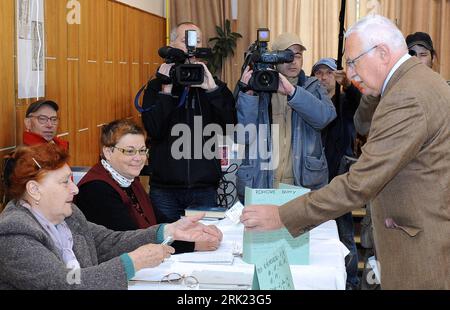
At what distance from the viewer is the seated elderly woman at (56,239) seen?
207 centimetres

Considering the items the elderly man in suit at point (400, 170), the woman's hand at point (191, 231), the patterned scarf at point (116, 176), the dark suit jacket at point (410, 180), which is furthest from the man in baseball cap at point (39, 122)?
the dark suit jacket at point (410, 180)

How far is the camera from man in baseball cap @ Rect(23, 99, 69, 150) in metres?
4.03

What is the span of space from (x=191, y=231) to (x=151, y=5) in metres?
4.69

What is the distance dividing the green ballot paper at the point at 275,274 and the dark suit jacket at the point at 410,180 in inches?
17.4

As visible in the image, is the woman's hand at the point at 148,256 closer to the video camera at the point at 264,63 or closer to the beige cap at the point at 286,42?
the video camera at the point at 264,63

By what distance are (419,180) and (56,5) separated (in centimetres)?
322

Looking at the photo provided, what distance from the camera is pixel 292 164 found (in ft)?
12.4

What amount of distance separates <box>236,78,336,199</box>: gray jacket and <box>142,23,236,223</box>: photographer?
0.55 ft

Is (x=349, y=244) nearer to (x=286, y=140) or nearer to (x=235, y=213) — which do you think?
(x=286, y=140)

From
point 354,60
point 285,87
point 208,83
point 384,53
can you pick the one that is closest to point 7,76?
point 208,83

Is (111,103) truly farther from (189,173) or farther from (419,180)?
(419,180)

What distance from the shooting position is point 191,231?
2.78 meters

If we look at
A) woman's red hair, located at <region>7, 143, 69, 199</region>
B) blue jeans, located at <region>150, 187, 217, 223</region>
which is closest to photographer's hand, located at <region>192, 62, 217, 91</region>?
blue jeans, located at <region>150, 187, 217, 223</region>
